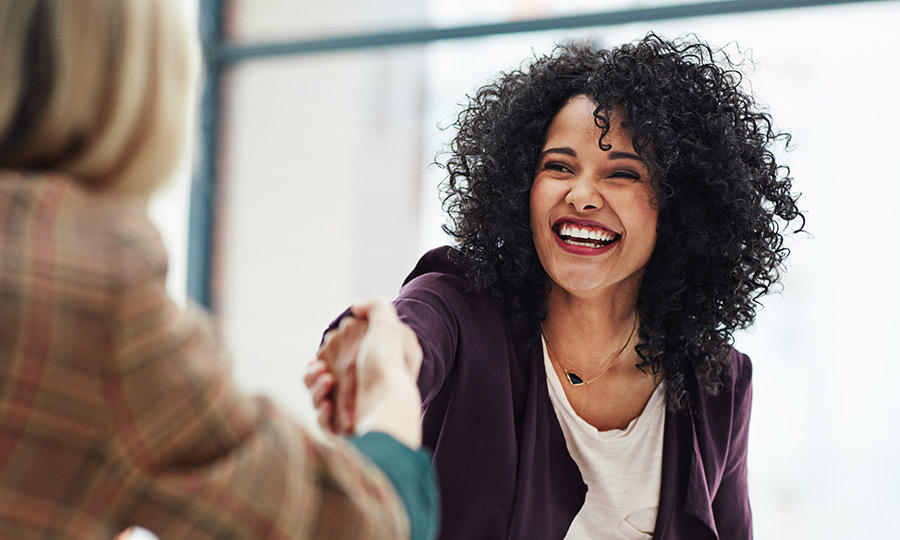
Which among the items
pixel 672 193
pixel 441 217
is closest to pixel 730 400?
pixel 672 193

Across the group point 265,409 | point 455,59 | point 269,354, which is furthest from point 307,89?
point 265,409

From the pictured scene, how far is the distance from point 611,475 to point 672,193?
20.3 inches

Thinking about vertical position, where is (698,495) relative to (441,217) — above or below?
below

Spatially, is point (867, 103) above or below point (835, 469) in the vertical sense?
above

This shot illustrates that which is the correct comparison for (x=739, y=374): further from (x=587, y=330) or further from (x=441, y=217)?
(x=441, y=217)

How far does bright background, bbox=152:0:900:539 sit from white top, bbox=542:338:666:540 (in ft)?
2.27

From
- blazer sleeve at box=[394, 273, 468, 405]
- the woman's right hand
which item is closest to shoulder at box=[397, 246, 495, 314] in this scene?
blazer sleeve at box=[394, 273, 468, 405]

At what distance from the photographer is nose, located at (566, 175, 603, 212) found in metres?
1.52

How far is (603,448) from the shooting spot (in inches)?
61.5

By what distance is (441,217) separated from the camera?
130 inches

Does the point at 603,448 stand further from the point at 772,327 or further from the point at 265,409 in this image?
Result: the point at 772,327

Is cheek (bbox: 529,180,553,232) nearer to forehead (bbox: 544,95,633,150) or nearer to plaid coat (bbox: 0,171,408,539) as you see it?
forehead (bbox: 544,95,633,150)

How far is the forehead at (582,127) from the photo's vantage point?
1562mm

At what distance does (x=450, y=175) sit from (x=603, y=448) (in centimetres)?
63
